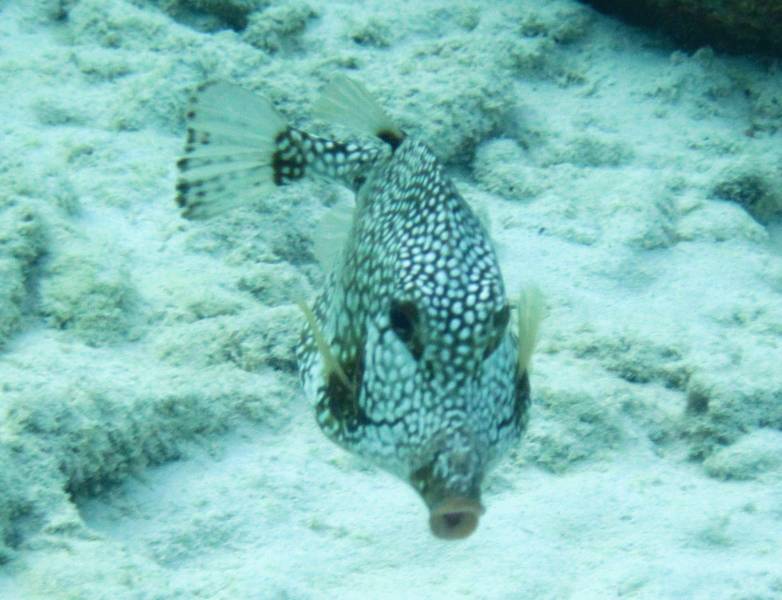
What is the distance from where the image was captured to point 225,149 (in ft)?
12.2

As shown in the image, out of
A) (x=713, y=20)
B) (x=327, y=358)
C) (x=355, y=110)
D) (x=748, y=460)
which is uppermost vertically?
(x=713, y=20)

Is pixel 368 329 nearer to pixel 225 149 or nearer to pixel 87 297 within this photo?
pixel 225 149

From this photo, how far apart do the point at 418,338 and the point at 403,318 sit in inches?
3.3

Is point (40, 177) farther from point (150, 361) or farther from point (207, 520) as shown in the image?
point (207, 520)

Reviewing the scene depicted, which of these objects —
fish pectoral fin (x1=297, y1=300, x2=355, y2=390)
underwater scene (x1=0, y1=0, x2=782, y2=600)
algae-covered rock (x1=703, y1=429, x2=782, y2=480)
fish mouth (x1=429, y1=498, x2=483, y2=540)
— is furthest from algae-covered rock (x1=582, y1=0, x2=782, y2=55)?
fish mouth (x1=429, y1=498, x2=483, y2=540)

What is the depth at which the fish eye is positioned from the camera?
2.55 m

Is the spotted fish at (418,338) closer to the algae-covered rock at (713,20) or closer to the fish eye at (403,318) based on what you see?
the fish eye at (403,318)

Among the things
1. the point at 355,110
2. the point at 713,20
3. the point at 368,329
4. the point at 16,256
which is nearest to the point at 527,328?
the point at 368,329

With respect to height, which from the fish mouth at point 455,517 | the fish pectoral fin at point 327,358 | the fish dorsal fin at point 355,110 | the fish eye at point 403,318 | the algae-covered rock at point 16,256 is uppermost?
the fish dorsal fin at point 355,110

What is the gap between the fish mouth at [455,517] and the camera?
2246 mm

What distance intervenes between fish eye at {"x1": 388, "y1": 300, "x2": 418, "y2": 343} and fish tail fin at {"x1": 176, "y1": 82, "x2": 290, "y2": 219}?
1.38 meters

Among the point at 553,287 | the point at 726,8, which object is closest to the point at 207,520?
the point at 553,287

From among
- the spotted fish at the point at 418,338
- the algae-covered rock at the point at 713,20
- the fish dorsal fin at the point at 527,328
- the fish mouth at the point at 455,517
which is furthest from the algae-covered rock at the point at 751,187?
the fish mouth at the point at 455,517

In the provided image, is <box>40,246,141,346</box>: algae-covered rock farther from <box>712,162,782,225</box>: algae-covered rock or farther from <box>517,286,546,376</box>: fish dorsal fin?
<box>712,162,782,225</box>: algae-covered rock
